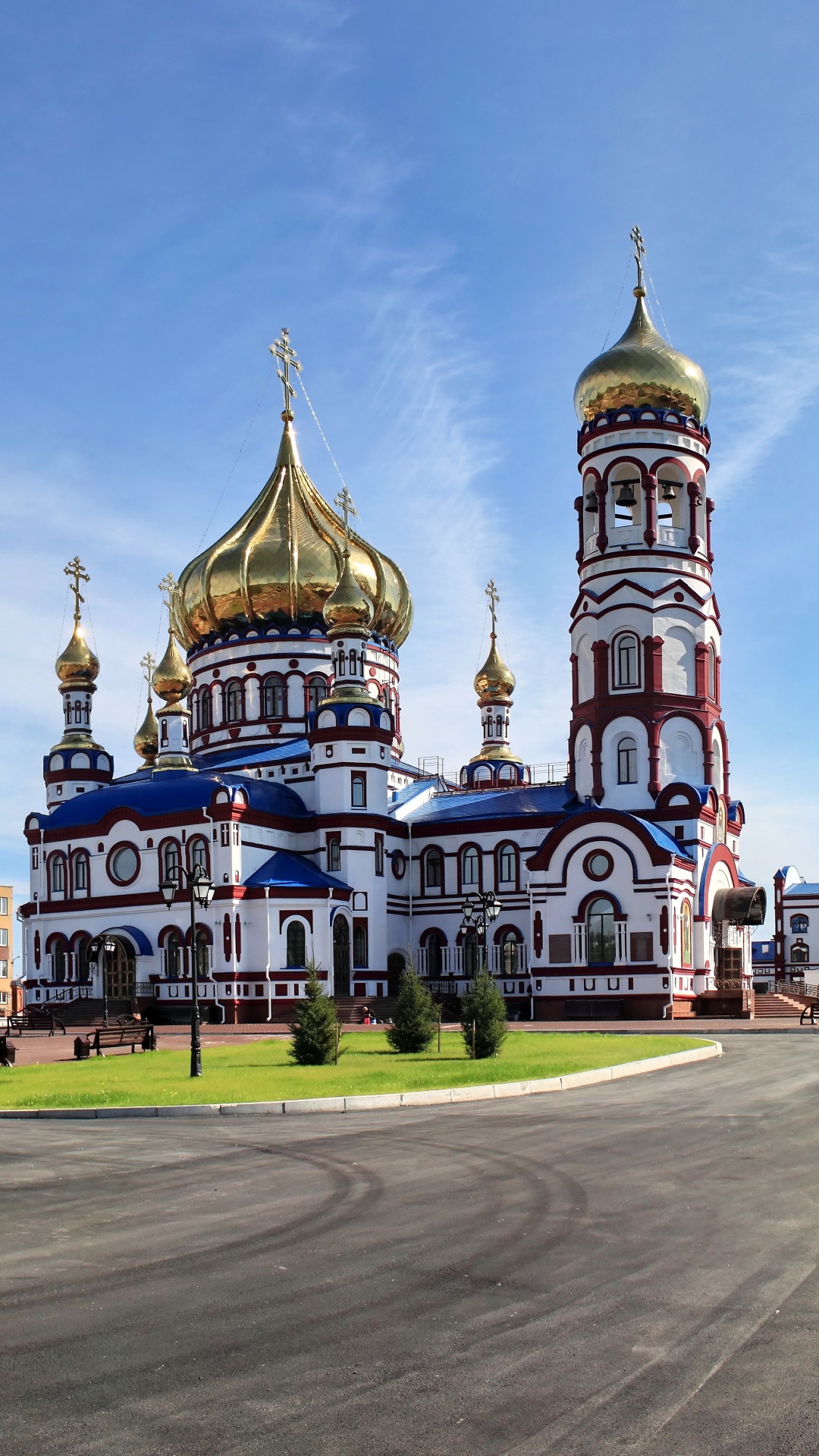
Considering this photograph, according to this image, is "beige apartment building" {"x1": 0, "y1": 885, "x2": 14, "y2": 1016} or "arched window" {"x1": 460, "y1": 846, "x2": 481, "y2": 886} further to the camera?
"beige apartment building" {"x1": 0, "y1": 885, "x2": 14, "y2": 1016}

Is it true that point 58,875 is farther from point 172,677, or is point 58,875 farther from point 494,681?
point 494,681

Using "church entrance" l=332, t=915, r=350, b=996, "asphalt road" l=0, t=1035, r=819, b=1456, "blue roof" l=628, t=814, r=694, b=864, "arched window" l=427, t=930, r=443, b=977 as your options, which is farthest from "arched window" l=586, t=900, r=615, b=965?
"asphalt road" l=0, t=1035, r=819, b=1456

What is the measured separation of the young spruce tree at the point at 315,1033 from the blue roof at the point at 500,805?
25481 mm

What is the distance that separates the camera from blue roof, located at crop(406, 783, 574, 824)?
1886 inches

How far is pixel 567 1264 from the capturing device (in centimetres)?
773

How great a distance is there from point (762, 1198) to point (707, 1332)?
11.6 feet

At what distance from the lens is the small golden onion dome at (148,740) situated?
5744 cm

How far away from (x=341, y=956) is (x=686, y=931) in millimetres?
11181

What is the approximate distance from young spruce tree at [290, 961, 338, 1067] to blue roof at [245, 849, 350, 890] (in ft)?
68.5

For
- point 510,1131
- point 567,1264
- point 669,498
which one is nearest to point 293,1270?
point 567,1264

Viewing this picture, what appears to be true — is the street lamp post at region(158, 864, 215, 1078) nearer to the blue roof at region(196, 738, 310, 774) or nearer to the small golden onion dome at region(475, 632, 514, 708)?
the blue roof at region(196, 738, 310, 774)

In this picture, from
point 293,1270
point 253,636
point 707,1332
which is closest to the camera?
point 707,1332

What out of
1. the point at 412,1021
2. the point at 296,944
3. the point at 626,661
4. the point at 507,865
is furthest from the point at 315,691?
the point at 412,1021

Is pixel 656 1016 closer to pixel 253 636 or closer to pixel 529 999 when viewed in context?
pixel 529 999
